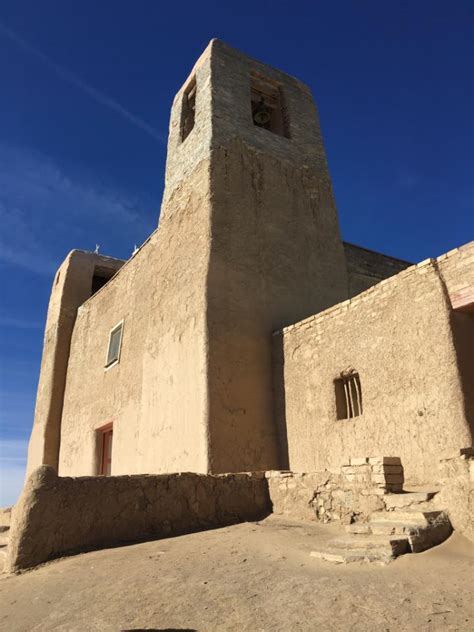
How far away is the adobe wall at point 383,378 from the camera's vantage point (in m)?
5.57

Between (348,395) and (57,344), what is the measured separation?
1096 cm

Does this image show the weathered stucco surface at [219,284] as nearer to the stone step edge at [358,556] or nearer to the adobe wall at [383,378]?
the adobe wall at [383,378]

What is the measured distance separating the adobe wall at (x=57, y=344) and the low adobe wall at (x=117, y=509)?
31.2 ft

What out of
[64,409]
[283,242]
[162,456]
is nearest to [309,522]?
[162,456]

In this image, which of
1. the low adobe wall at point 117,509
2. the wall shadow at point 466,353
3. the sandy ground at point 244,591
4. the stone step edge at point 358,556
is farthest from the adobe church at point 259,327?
the sandy ground at point 244,591

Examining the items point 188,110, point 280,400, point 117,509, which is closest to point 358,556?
point 117,509

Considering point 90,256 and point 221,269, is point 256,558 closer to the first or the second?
point 221,269

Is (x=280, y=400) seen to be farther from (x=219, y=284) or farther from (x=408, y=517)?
(x=408, y=517)

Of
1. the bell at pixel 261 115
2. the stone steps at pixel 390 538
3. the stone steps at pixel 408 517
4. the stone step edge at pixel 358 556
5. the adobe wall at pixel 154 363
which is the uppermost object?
the bell at pixel 261 115

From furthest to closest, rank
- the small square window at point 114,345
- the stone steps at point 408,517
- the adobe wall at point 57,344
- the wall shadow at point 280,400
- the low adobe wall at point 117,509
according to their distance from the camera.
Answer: the adobe wall at point 57,344
the small square window at point 114,345
the wall shadow at point 280,400
the low adobe wall at point 117,509
the stone steps at point 408,517

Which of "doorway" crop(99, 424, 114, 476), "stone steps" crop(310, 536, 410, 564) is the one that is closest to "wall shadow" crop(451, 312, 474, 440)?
"stone steps" crop(310, 536, 410, 564)

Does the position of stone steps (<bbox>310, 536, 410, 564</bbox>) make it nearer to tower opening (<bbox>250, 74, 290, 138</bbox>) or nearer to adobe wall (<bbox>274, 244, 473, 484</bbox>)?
adobe wall (<bbox>274, 244, 473, 484</bbox>)

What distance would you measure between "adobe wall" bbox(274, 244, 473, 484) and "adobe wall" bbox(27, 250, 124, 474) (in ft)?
29.1

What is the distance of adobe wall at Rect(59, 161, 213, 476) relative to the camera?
804 cm
